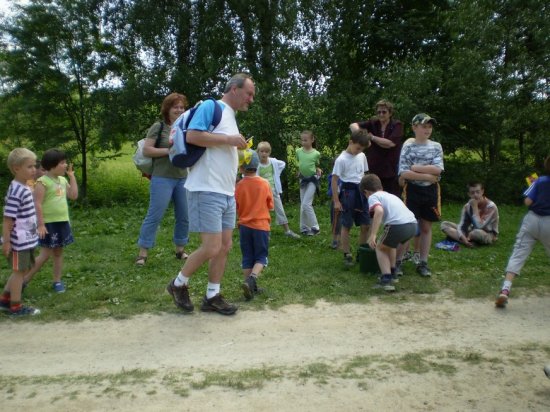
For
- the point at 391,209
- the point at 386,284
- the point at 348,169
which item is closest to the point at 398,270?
the point at 386,284

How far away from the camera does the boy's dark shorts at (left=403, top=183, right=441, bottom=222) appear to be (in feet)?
20.5

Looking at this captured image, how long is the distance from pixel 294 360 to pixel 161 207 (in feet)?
10.2

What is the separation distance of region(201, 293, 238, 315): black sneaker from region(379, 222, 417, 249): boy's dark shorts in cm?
182

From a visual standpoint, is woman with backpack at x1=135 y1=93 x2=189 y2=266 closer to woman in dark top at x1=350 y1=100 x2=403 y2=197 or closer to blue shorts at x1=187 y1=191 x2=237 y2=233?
blue shorts at x1=187 y1=191 x2=237 y2=233

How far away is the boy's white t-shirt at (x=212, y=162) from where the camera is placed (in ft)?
15.0

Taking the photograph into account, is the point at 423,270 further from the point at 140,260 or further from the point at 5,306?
the point at 5,306

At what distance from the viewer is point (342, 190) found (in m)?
6.90

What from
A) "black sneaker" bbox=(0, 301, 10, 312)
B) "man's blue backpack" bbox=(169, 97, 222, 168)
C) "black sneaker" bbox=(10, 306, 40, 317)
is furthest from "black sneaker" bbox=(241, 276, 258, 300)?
"black sneaker" bbox=(0, 301, 10, 312)

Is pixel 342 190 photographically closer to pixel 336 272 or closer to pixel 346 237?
pixel 346 237

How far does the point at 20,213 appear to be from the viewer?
4.96 meters

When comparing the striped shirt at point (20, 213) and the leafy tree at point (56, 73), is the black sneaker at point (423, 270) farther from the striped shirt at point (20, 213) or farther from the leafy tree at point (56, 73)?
the leafy tree at point (56, 73)

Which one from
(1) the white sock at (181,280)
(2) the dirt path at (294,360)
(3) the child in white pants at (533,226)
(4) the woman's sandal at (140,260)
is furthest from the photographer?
(4) the woman's sandal at (140,260)

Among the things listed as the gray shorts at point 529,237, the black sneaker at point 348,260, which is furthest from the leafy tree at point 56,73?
the gray shorts at point 529,237

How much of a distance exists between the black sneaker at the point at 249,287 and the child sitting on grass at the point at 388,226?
1294 mm
